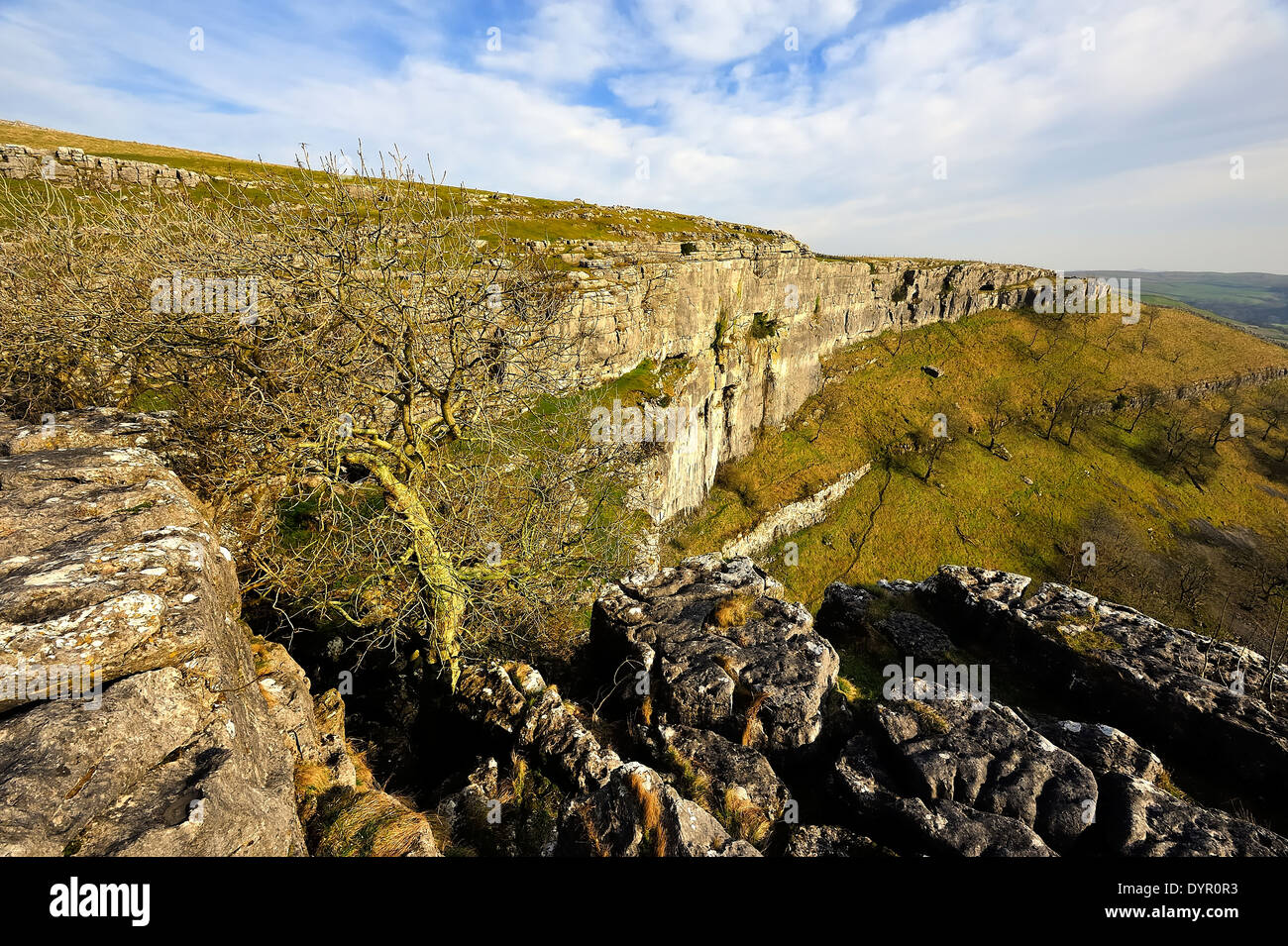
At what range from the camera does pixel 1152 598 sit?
41312mm

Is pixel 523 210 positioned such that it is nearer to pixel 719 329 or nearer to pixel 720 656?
pixel 719 329

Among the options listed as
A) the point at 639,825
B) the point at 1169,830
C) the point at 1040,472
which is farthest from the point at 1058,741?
the point at 1040,472

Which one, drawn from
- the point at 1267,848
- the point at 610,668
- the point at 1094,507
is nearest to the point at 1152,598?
the point at 1094,507

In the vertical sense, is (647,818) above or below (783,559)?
above

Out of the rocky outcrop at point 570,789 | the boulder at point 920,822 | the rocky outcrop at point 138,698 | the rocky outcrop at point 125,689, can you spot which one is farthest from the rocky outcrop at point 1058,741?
the rocky outcrop at point 125,689

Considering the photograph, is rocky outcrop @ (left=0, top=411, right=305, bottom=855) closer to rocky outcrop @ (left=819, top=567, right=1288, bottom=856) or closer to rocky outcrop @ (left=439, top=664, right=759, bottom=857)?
rocky outcrop @ (left=439, top=664, right=759, bottom=857)

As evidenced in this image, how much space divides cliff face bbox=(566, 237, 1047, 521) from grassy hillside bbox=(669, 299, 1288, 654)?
3.73 metres

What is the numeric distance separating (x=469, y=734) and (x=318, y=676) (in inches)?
155

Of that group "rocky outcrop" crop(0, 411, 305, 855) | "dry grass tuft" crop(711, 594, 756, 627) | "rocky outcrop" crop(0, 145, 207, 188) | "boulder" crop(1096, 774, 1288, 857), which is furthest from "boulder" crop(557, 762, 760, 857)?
"rocky outcrop" crop(0, 145, 207, 188)

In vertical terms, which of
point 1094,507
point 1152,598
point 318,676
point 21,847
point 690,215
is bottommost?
point 1152,598

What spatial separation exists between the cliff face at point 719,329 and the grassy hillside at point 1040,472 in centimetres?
373

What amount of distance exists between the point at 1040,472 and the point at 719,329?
4245 cm

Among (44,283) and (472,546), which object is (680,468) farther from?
(44,283)

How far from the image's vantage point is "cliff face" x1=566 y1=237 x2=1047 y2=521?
1286 inches
